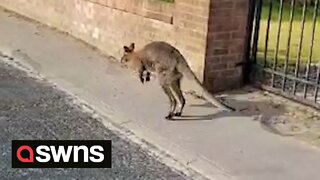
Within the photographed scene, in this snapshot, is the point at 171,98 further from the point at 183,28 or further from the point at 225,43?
the point at 183,28

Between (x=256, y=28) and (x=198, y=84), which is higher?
(x=256, y=28)

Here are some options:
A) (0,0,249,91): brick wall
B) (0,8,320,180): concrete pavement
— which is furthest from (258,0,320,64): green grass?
(0,8,320,180): concrete pavement

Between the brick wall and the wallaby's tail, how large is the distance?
1.80ft

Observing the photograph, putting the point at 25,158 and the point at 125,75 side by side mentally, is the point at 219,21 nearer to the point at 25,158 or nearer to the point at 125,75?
the point at 125,75

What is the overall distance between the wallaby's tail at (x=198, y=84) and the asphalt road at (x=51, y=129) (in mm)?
1008

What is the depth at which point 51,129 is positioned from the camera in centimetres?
678

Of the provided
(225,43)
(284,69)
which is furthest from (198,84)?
(284,69)

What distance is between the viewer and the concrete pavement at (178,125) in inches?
237

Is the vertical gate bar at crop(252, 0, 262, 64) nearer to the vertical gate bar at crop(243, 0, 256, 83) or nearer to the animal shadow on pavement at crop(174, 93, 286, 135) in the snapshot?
the vertical gate bar at crop(243, 0, 256, 83)

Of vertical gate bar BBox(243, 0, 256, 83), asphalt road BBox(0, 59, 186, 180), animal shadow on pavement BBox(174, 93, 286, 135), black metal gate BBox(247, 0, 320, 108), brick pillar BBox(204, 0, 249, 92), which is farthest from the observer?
vertical gate bar BBox(243, 0, 256, 83)

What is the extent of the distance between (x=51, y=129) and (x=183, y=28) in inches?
86.2

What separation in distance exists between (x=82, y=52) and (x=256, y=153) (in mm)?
4057

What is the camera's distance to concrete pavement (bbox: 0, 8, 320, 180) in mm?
6027

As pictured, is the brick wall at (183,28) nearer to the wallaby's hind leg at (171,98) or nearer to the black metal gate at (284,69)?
the black metal gate at (284,69)
